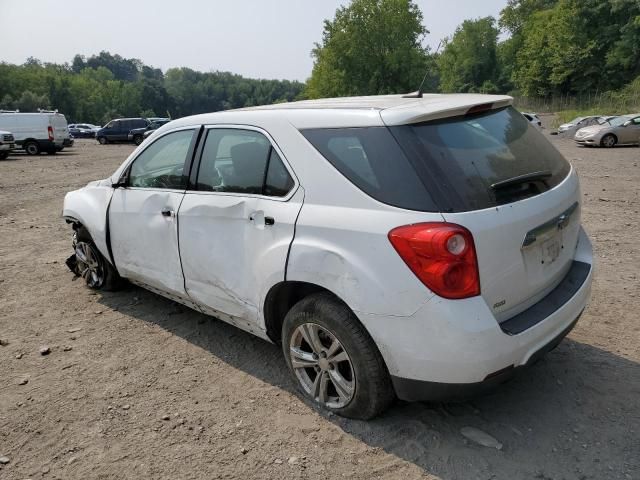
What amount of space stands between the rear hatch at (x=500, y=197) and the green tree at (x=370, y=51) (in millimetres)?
63554

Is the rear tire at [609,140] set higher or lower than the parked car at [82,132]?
higher

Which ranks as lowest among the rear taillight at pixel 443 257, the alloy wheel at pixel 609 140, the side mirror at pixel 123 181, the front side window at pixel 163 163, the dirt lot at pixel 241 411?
the dirt lot at pixel 241 411

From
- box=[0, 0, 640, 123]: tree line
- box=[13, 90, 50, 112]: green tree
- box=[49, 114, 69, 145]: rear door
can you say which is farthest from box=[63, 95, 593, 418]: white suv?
box=[13, 90, 50, 112]: green tree

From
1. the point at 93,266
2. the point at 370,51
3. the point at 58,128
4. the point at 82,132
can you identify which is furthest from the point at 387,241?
the point at 370,51

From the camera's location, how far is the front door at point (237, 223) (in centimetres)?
296

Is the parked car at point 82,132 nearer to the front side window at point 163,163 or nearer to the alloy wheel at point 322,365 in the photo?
the front side window at point 163,163

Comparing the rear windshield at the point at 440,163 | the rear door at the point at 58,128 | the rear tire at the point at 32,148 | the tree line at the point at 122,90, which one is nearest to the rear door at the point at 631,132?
the rear windshield at the point at 440,163

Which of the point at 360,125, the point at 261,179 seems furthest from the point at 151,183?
the point at 360,125

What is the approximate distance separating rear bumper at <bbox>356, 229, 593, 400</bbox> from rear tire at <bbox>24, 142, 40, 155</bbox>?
26.8 meters

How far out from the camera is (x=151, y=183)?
4016 millimetres

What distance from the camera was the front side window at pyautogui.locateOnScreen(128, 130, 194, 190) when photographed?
12.3 feet

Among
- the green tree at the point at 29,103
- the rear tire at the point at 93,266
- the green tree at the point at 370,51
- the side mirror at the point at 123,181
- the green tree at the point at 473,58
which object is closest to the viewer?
the side mirror at the point at 123,181

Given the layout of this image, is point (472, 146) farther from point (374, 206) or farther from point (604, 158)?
point (604, 158)

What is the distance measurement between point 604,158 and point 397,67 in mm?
50569
